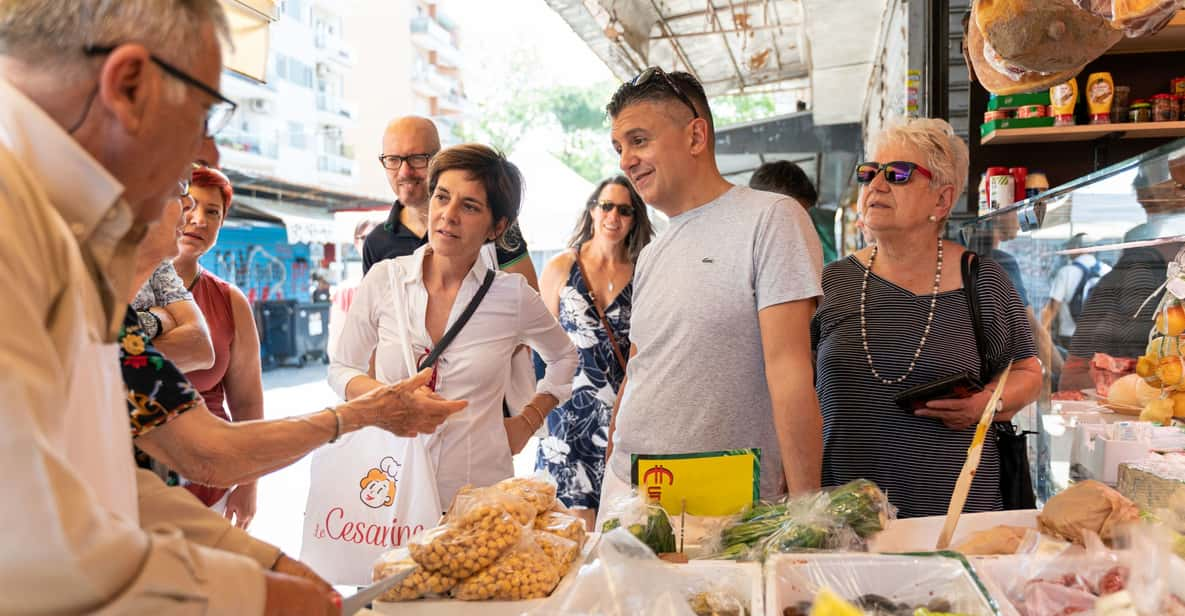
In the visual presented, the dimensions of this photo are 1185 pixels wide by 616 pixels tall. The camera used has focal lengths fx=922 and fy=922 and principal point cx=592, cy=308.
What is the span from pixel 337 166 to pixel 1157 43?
39.0 metres

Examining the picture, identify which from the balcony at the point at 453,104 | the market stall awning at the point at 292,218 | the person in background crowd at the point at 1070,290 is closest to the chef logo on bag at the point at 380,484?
the person in background crowd at the point at 1070,290

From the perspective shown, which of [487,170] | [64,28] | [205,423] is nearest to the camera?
[64,28]

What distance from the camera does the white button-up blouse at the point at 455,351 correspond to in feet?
8.80

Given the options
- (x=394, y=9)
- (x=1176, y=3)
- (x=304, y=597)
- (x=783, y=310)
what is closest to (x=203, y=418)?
(x=304, y=597)

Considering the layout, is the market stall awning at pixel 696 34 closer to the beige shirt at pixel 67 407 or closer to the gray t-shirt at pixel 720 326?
the gray t-shirt at pixel 720 326

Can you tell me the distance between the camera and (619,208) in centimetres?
430

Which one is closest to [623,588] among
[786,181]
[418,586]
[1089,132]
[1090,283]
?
[418,586]

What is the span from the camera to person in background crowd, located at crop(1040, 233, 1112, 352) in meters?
2.94

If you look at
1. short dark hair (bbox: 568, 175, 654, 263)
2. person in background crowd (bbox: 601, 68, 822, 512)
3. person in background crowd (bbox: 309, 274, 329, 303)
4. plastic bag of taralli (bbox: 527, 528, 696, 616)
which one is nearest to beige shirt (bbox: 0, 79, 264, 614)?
plastic bag of taralli (bbox: 527, 528, 696, 616)

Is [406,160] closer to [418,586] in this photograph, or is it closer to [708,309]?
[708,309]

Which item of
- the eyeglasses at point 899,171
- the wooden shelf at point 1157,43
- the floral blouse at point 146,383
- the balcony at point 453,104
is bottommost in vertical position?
the floral blouse at point 146,383

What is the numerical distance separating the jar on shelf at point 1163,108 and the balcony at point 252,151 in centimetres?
2949

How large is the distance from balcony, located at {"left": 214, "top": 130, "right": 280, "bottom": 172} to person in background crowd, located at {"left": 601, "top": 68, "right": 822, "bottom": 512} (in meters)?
30.2

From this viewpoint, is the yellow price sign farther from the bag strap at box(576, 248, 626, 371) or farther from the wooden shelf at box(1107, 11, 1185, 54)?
the wooden shelf at box(1107, 11, 1185, 54)
